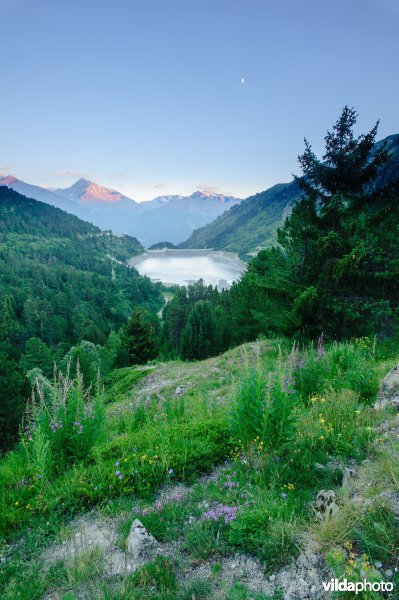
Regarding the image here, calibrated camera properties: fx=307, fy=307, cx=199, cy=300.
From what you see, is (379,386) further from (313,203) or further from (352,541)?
(313,203)

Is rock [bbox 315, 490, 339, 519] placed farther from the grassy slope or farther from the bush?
the bush

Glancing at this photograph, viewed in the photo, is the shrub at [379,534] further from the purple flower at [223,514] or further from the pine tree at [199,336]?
the pine tree at [199,336]

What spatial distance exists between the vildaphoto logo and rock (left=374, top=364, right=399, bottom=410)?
132 inches

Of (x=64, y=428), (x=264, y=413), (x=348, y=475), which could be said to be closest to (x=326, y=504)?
(x=348, y=475)

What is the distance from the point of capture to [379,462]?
371 cm

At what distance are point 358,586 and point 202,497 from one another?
2.24m

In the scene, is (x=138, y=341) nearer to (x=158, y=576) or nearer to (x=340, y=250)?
(x=340, y=250)

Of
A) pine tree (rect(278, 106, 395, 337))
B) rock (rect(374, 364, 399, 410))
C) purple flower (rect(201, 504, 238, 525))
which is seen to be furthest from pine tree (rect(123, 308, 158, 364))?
purple flower (rect(201, 504, 238, 525))

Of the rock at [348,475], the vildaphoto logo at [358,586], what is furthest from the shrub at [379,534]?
the rock at [348,475]

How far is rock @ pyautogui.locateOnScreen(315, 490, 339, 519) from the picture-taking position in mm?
3053

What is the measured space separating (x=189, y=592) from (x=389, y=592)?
1.65 metres

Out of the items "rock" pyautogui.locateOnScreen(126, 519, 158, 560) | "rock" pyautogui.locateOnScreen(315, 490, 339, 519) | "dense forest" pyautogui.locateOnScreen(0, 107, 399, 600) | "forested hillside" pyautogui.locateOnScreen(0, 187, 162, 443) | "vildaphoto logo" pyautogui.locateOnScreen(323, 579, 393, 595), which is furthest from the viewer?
"forested hillside" pyautogui.locateOnScreen(0, 187, 162, 443)

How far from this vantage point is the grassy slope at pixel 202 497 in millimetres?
2897

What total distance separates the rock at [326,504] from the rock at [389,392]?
2497 mm
